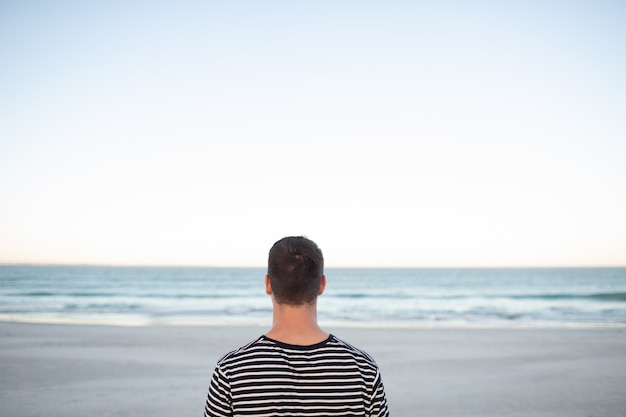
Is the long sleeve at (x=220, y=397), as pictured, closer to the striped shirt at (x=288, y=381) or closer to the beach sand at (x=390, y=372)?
the striped shirt at (x=288, y=381)

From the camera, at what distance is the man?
1788 millimetres

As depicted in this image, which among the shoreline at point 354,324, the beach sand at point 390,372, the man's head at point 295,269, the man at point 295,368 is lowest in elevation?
the shoreline at point 354,324

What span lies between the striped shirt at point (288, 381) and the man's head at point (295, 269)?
0.16 m

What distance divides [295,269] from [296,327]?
0.19 metres

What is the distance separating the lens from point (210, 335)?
14000mm

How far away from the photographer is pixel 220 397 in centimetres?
182

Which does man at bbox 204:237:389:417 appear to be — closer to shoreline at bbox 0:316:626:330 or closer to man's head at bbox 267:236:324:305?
man's head at bbox 267:236:324:305

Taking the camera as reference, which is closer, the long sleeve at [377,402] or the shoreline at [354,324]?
the long sleeve at [377,402]

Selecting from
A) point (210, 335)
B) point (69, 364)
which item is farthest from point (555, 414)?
point (210, 335)

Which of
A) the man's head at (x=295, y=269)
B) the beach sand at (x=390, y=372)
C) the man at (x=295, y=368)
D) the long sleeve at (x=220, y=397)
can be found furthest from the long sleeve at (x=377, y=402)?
the beach sand at (x=390, y=372)

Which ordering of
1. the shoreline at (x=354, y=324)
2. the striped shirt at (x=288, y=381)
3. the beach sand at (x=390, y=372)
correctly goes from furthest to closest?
the shoreline at (x=354, y=324), the beach sand at (x=390, y=372), the striped shirt at (x=288, y=381)

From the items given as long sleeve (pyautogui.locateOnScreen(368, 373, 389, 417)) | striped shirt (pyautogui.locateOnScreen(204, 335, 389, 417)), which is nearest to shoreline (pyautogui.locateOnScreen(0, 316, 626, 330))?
long sleeve (pyautogui.locateOnScreen(368, 373, 389, 417))

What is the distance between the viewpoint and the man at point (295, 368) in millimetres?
1788

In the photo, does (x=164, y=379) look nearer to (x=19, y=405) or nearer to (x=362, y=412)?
(x=19, y=405)
